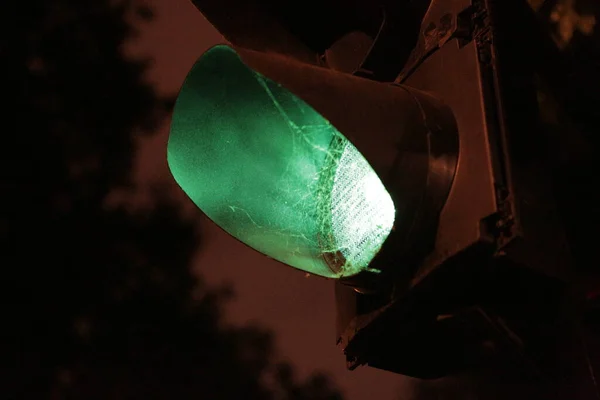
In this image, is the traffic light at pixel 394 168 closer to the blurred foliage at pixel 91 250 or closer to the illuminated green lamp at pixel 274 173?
the illuminated green lamp at pixel 274 173

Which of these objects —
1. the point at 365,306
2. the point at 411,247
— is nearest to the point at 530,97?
the point at 411,247

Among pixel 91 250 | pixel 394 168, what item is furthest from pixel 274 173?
pixel 91 250

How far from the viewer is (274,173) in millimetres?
2492

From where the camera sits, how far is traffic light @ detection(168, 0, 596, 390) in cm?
184

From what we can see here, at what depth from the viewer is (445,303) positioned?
2.04m

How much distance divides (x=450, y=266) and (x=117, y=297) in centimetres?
336

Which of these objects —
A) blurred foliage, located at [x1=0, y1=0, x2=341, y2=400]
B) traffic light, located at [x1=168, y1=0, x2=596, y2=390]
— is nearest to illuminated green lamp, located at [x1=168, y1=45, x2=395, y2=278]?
traffic light, located at [x1=168, y1=0, x2=596, y2=390]

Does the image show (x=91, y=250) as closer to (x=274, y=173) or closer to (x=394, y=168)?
(x=274, y=173)

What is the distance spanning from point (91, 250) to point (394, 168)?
3.38 meters

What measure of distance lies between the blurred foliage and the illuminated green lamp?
75.6 inches

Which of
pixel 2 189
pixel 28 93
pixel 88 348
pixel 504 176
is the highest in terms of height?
pixel 504 176

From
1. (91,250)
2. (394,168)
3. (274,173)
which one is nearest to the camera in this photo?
(394,168)

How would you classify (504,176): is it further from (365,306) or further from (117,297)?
(117,297)

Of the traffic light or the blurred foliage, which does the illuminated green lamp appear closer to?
the traffic light
